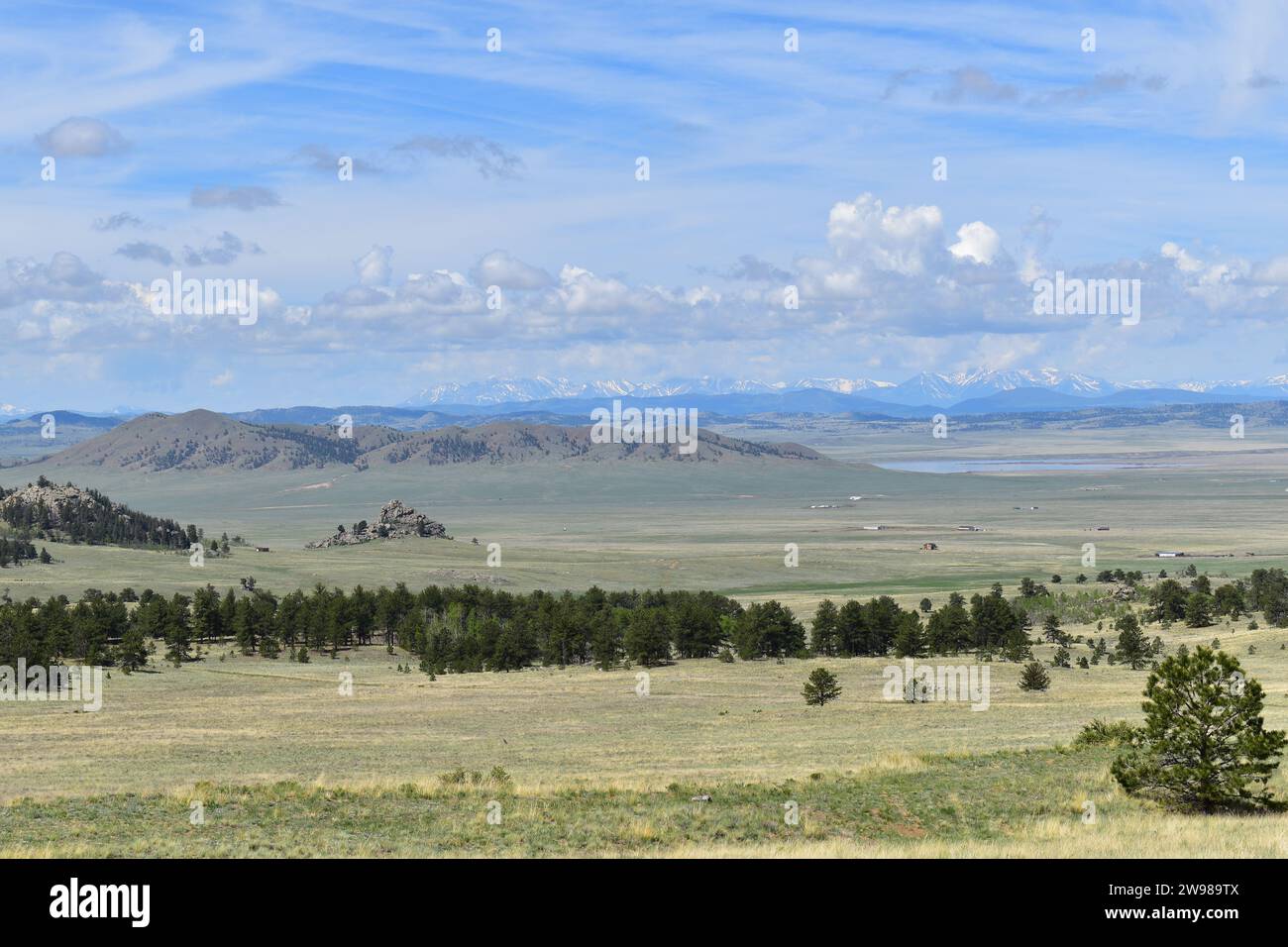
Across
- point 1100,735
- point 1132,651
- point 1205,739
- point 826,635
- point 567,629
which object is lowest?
point 1132,651

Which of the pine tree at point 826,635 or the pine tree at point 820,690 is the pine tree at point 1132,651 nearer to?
the pine tree at point 826,635

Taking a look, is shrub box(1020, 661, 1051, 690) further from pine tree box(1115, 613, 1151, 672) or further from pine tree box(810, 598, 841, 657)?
pine tree box(810, 598, 841, 657)

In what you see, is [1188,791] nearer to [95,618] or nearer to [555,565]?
[95,618]

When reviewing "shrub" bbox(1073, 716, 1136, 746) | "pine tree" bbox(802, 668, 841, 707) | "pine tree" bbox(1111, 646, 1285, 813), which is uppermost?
"pine tree" bbox(1111, 646, 1285, 813)

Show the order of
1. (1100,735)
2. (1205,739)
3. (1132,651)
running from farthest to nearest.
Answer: (1132,651)
(1100,735)
(1205,739)

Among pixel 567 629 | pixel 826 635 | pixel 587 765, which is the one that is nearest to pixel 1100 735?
pixel 587 765

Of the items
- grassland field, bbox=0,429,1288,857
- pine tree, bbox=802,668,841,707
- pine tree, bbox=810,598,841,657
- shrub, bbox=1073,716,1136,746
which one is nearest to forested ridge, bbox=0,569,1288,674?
pine tree, bbox=810,598,841,657

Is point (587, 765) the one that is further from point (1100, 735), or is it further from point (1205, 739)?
point (1205, 739)
